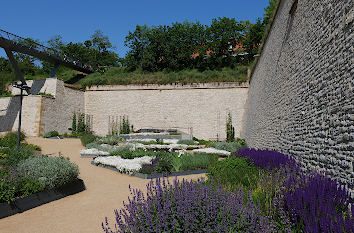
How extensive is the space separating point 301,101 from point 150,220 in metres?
4.80

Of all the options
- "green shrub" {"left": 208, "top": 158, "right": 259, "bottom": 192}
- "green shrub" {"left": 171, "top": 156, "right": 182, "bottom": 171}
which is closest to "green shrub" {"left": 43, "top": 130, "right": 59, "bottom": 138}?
"green shrub" {"left": 171, "top": 156, "right": 182, "bottom": 171}

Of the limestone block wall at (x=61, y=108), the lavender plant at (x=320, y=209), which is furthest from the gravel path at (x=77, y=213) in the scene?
the limestone block wall at (x=61, y=108)

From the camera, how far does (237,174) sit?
5770 millimetres

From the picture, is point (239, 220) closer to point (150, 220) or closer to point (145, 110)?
point (150, 220)

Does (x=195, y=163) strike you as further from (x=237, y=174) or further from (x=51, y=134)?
(x=51, y=134)

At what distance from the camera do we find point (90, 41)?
44.6m

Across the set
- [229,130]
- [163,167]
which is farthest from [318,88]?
[229,130]

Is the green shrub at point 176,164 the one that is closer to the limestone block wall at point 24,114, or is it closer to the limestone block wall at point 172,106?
the limestone block wall at point 172,106

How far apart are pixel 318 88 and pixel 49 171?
569 centimetres

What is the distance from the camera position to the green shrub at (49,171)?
5.38 meters

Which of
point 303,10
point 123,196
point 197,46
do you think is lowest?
point 123,196

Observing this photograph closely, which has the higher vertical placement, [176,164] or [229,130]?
[229,130]

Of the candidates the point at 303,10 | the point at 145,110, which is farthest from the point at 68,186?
the point at 145,110

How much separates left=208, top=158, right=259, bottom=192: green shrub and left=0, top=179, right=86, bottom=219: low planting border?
3.17 meters
